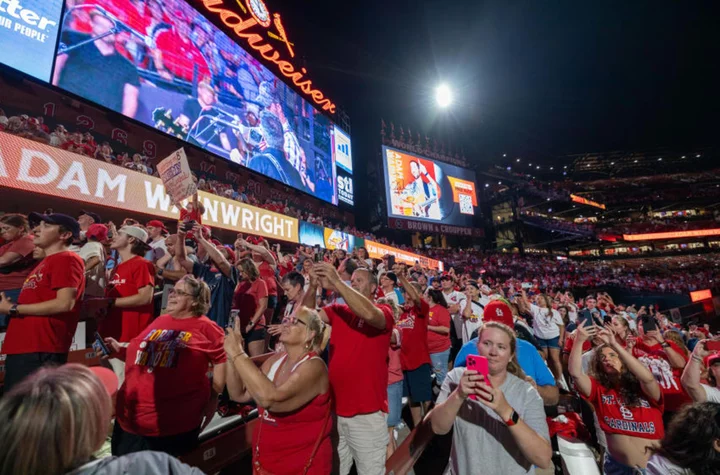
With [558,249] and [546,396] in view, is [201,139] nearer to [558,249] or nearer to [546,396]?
[546,396]

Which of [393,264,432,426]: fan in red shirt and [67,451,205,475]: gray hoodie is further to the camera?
[393,264,432,426]: fan in red shirt

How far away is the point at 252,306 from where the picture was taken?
219 inches

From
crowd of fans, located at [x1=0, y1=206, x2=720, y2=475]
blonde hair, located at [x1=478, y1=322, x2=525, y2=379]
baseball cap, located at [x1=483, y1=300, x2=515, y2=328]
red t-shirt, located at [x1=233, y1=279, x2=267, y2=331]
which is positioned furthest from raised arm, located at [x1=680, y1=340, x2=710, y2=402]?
red t-shirt, located at [x1=233, y1=279, x2=267, y2=331]

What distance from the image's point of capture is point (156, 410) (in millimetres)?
2297

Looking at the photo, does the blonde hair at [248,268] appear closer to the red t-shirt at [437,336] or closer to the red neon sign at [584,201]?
the red t-shirt at [437,336]

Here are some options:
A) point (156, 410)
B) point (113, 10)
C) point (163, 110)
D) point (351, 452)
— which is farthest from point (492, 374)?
point (113, 10)

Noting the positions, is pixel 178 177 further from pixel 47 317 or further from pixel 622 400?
pixel 622 400

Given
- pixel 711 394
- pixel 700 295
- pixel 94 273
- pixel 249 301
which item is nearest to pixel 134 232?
pixel 94 273

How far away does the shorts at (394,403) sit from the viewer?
161 inches

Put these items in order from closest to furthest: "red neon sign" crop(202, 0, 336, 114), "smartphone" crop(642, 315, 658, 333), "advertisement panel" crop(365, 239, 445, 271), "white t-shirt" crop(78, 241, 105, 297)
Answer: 1. "white t-shirt" crop(78, 241, 105, 297)
2. "smartphone" crop(642, 315, 658, 333)
3. "red neon sign" crop(202, 0, 336, 114)
4. "advertisement panel" crop(365, 239, 445, 271)

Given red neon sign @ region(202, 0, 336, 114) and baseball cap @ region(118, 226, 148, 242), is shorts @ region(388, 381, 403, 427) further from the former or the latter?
red neon sign @ region(202, 0, 336, 114)

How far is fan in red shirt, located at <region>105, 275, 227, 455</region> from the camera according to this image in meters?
2.31

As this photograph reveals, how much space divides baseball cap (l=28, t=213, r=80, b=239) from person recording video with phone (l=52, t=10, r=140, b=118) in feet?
35.1

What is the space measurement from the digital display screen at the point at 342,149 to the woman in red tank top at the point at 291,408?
25681mm
